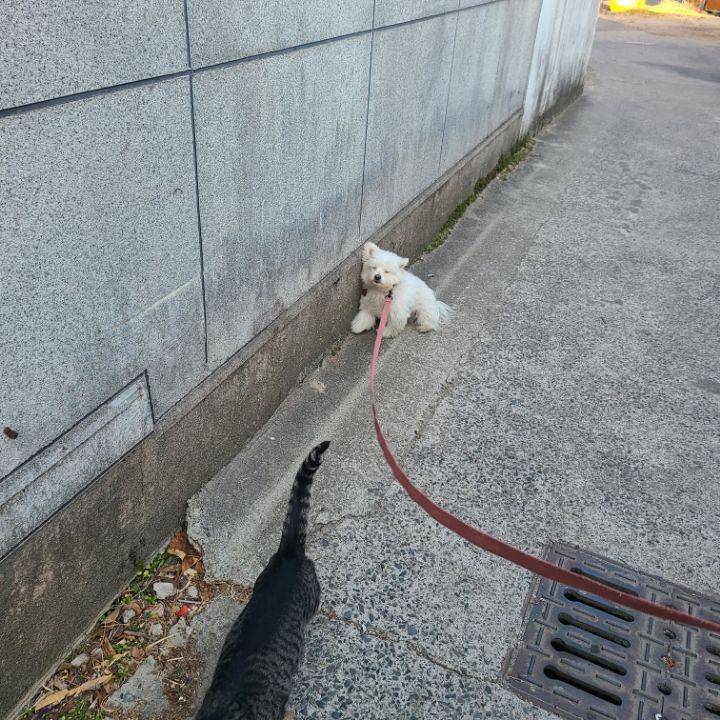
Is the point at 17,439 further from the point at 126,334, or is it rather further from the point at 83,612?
the point at 83,612

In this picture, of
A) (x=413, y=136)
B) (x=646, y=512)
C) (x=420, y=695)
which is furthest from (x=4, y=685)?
(x=413, y=136)

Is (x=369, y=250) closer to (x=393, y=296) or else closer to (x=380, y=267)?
(x=380, y=267)

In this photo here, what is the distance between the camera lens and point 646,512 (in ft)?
11.3

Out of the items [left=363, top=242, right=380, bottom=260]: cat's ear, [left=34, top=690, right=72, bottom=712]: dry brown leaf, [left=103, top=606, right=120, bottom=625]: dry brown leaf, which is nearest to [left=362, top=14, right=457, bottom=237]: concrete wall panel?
[left=363, top=242, right=380, bottom=260]: cat's ear

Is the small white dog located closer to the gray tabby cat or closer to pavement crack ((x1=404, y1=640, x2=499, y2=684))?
the gray tabby cat

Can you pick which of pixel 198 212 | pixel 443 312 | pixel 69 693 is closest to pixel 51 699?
pixel 69 693

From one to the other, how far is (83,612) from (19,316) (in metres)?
1.30

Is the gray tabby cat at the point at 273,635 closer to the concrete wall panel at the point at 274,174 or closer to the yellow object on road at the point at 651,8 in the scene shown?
the concrete wall panel at the point at 274,174

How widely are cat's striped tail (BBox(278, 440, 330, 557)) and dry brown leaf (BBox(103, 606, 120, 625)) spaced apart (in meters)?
0.83

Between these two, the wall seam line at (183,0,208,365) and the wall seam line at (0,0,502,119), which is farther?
the wall seam line at (183,0,208,365)

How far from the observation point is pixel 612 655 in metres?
2.80

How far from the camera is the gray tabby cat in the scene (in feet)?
7.06

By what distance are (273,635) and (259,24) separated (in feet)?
8.25

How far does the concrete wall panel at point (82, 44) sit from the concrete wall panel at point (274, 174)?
0.28m
